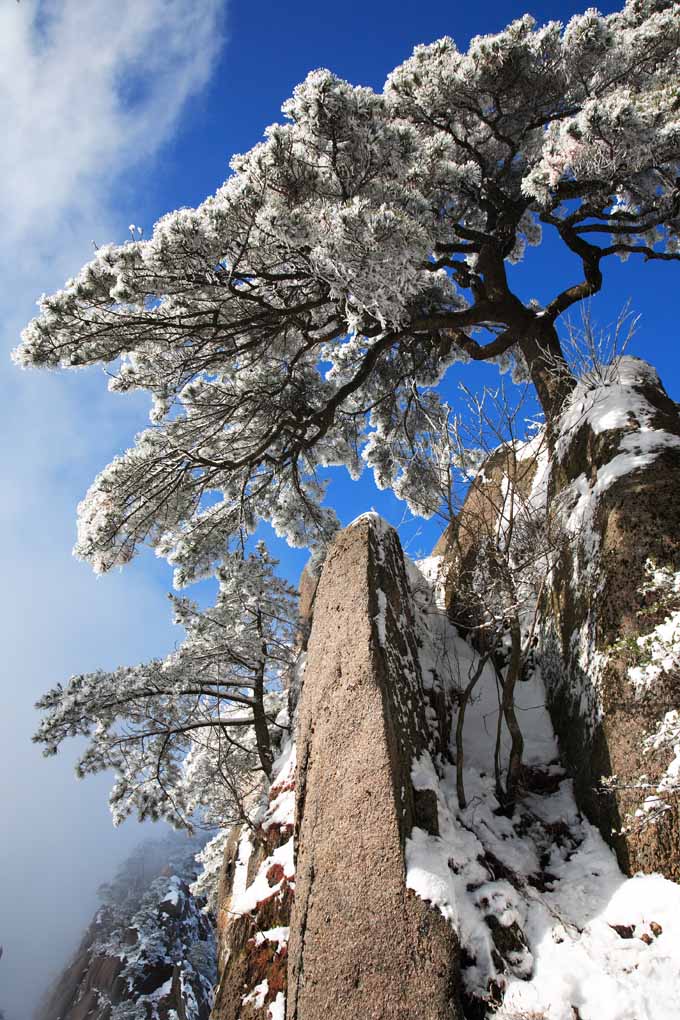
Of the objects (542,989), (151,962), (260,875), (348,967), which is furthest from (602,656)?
(151,962)

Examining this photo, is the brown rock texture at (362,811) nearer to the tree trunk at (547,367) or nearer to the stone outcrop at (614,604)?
the stone outcrop at (614,604)

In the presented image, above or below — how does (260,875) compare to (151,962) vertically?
above

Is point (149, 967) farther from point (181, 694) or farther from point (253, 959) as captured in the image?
point (253, 959)

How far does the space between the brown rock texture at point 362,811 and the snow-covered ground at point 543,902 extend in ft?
0.55

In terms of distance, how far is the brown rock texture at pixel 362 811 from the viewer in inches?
110

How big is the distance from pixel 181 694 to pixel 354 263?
6.49 metres

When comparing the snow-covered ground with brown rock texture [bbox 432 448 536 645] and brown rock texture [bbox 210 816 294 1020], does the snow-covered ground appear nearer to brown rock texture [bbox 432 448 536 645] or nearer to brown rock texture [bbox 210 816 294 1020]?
brown rock texture [bbox 432 448 536 645]

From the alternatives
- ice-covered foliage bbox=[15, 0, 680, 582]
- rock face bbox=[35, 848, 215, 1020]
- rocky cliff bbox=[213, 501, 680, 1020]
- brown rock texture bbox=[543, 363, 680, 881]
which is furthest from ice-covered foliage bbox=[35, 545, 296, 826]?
rock face bbox=[35, 848, 215, 1020]

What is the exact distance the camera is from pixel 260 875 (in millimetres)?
4828

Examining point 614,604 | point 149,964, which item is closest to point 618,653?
point 614,604

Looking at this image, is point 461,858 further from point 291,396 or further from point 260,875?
point 291,396

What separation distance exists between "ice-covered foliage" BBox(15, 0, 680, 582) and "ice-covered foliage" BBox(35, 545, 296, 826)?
971 millimetres

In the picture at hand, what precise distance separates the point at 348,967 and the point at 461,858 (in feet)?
3.06

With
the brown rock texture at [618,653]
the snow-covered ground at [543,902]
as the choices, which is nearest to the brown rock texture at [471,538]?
the brown rock texture at [618,653]
